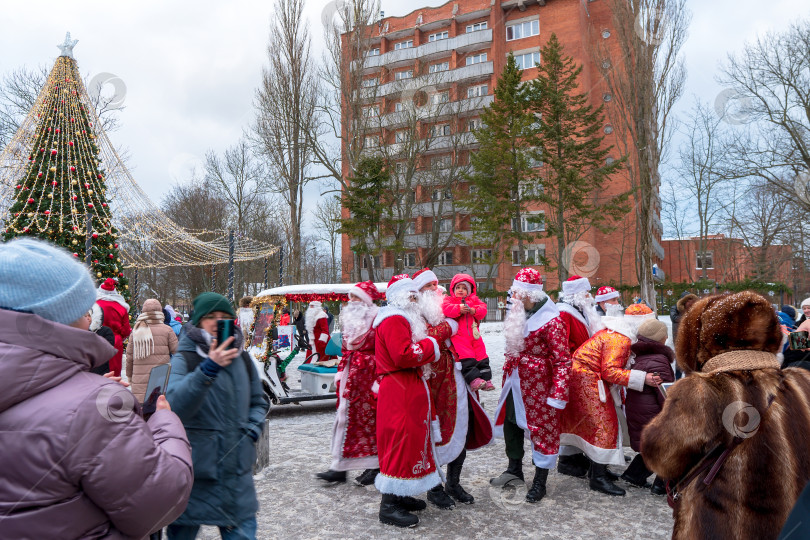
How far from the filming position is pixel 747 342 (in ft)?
7.23

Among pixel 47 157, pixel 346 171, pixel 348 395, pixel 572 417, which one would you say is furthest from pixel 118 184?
pixel 346 171

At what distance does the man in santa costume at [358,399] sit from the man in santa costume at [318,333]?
4.22 metres

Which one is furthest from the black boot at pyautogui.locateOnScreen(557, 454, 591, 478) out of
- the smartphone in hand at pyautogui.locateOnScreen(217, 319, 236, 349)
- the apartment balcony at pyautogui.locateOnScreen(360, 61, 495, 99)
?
the apartment balcony at pyautogui.locateOnScreen(360, 61, 495, 99)

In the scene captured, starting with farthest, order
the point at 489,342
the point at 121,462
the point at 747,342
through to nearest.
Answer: the point at 489,342 < the point at 747,342 < the point at 121,462

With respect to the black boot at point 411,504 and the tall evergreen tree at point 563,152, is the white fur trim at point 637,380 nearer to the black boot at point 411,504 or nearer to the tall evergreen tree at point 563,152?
the black boot at point 411,504

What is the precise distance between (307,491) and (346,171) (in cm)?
2615

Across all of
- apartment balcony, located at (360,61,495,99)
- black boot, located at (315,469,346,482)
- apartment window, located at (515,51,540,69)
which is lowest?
black boot, located at (315,469,346,482)

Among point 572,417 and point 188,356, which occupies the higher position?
point 188,356

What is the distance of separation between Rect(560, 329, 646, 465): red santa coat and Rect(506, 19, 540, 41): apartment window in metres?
43.1

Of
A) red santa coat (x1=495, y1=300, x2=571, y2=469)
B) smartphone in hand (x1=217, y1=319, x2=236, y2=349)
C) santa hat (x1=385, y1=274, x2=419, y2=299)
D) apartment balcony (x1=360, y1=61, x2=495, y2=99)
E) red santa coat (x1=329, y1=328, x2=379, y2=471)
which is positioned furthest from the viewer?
apartment balcony (x1=360, y1=61, x2=495, y2=99)

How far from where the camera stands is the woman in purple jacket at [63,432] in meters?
1.33

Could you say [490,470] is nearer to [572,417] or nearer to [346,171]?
[572,417]

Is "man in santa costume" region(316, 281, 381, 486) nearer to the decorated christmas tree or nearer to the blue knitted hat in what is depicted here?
the blue knitted hat

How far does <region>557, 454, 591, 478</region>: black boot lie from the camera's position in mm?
5680
